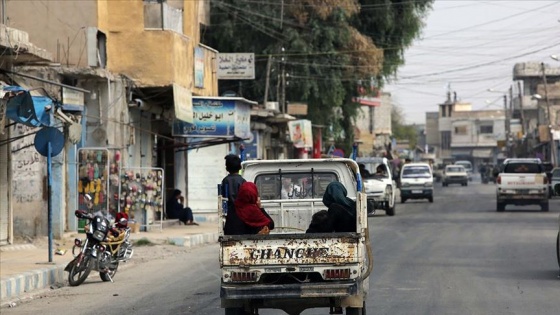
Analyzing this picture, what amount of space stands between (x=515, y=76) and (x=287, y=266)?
9951 centimetres

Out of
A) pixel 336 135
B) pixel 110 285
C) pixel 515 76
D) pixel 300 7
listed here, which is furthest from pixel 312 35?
pixel 515 76

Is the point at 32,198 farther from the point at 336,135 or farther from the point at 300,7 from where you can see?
the point at 336,135

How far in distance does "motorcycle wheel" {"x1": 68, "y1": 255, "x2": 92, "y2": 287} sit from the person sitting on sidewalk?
53.6ft

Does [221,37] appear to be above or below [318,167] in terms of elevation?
above

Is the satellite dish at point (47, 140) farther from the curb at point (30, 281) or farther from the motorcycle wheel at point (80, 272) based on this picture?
the motorcycle wheel at point (80, 272)

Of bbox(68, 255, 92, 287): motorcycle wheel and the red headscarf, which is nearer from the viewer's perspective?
the red headscarf

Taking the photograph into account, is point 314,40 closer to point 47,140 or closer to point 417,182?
point 417,182

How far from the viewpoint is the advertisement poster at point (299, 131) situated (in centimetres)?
5225

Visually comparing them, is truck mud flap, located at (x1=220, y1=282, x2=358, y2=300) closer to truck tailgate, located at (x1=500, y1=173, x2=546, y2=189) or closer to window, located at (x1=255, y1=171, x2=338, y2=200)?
window, located at (x1=255, y1=171, x2=338, y2=200)

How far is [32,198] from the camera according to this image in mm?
25344

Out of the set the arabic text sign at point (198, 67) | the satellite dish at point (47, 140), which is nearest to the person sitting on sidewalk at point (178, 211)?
the arabic text sign at point (198, 67)

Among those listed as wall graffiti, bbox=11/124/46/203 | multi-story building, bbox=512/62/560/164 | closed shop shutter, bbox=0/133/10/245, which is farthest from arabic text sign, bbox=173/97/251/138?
multi-story building, bbox=512/62/560/164

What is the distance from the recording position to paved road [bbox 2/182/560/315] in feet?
45.7

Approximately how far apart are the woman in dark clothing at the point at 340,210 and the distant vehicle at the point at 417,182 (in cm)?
4117
